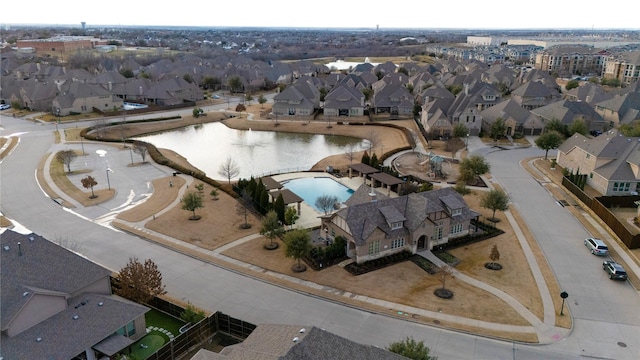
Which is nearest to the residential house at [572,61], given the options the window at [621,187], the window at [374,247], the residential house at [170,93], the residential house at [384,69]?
the residential house at [384,69]

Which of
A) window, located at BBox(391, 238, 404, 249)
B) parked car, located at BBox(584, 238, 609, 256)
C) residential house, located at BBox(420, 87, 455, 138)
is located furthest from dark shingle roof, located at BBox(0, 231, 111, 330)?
residential house, located at BBox(420, 87, 455, 138)

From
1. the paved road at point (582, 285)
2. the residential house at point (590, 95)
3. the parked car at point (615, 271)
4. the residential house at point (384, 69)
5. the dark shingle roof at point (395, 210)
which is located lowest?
the paved road at point (582, 285)

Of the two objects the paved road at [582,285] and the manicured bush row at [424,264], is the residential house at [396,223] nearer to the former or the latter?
the manicured bush row at [424,264]

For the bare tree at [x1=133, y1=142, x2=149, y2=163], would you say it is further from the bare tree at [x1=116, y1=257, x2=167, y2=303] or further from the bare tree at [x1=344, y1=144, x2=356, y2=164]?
the bare tree at [x1=116, y1=257, x2=167, y2=303]

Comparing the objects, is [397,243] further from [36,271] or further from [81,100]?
[81,100]

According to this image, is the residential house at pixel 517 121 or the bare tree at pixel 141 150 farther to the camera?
the residential house at pixel 517 121

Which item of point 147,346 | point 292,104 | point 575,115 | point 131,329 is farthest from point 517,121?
point 131,329

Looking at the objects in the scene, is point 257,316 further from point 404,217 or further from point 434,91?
point 434,91
